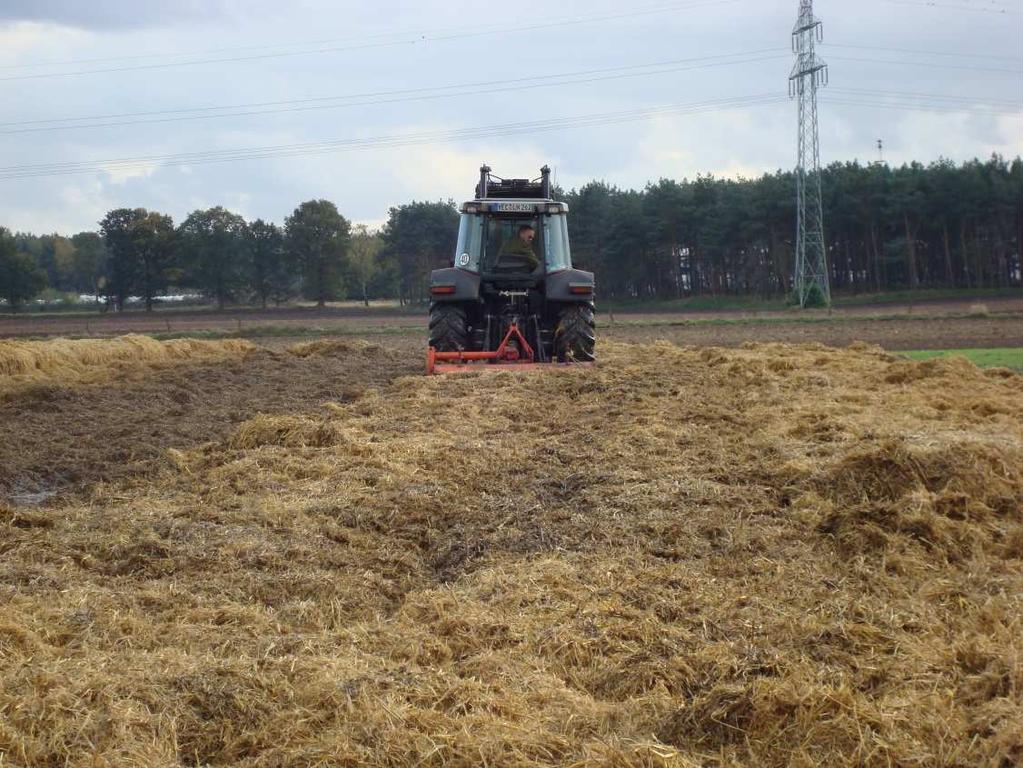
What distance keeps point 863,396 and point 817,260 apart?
4086 cm

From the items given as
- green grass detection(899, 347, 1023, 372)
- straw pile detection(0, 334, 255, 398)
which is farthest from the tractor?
green grass detection(899, 347, 1023, 372)

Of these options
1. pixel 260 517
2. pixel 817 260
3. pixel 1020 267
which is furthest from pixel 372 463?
pixel 1020 267

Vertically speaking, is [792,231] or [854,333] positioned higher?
[792,231]

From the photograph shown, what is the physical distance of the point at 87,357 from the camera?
19719 millimetres

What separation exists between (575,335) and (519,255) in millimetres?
1608

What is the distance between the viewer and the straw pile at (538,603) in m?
3.29

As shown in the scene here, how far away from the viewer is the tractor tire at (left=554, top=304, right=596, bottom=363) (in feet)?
47.6

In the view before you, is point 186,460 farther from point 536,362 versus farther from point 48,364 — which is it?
point 48,364

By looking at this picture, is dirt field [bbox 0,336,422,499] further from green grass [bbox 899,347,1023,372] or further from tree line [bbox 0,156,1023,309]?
tree line [bbox 0,156,1023,309]

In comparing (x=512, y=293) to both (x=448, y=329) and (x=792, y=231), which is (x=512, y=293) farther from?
(x=792, y=231)

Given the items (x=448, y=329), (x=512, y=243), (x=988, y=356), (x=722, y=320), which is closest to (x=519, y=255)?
(x=512, y=243)

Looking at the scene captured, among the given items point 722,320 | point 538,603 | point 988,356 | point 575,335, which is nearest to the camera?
point 538,603

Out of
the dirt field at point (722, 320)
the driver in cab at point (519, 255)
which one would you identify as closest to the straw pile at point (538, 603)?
the driver in cab at point (519, 255)

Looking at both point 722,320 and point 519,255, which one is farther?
point 722,320
